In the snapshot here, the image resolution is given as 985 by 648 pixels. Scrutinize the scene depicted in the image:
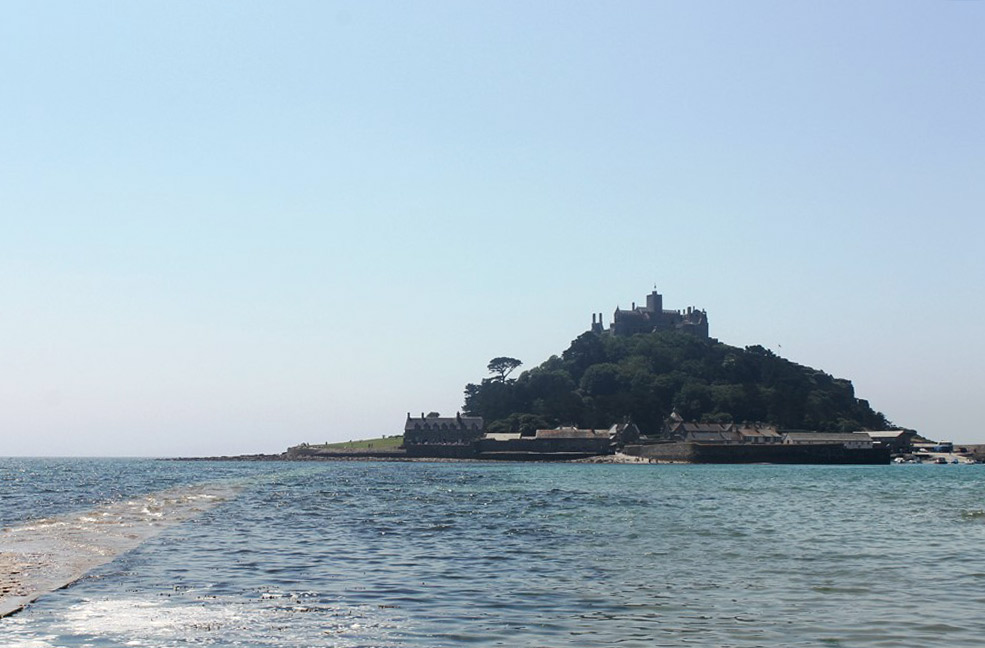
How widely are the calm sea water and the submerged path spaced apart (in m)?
0.69

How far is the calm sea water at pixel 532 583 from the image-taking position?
55.3 feet

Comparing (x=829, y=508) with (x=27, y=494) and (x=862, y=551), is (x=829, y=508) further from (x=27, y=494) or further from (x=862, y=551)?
(x=27, y=494)

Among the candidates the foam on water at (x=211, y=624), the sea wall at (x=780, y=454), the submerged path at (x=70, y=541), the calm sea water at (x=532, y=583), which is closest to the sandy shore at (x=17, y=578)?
the submerged path at (x=70, y=541)

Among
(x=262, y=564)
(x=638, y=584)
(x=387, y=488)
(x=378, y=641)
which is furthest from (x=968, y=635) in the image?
(x=387, y=488)

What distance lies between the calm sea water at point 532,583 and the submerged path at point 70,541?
0.69 m

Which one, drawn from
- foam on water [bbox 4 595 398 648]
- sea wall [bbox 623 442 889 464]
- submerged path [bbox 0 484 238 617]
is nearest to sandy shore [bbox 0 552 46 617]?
submerged path [bbox 0 484 238 617]

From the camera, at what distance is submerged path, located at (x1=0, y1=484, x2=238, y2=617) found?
21953 mm

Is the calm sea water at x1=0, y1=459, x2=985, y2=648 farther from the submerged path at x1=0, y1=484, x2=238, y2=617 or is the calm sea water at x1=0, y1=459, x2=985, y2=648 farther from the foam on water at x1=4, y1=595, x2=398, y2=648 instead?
the submerged path at x1=0, y1=484, x2=238, y2=617

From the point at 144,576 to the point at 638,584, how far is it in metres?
11.8

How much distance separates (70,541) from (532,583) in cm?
1729

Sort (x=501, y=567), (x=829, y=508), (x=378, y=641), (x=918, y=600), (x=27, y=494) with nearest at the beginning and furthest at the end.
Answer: (x=378, y=641) < (x=918, y=600) < (x=501, y=567) < (x=829, y=508) < (x=27, y=494)

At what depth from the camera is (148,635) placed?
53.7 ft

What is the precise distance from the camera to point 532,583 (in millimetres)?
23141

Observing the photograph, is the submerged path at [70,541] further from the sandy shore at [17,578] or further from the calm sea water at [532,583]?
the calm sea water at [532,583]
